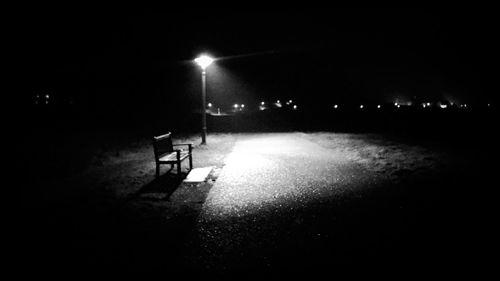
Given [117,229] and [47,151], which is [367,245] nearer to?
[117,229]

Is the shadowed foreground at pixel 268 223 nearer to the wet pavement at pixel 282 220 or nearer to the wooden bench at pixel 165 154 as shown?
the wet pavement at pixel 282 220

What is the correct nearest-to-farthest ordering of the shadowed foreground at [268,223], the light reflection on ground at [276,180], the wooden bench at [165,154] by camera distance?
the shadowed foreground at [268,223] < the light reflection on ground at [276,180] < the wooden bench at [165,154]

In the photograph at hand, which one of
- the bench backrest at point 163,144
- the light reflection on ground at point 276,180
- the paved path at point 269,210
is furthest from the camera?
the bench backrest at point 163,144

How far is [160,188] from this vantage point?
21.7 ft

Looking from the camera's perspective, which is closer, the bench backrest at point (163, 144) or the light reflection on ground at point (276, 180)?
the light reflection on ground at point (276, 180)

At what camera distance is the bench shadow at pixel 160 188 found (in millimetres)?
6016

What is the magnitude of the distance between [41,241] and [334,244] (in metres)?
4.63

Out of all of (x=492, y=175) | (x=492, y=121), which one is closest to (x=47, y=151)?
(x=492, y=175)

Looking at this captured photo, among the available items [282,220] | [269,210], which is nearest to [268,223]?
[282,220]

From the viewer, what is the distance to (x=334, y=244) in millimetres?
3916

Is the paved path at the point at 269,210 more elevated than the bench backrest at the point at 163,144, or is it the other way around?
the bench backrest at the point at 163,144

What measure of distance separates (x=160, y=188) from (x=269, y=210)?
3.08 metres

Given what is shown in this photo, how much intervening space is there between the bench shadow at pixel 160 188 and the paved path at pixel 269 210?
1075 mm

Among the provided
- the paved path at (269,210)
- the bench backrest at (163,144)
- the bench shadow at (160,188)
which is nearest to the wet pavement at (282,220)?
the paved path at (269,210)
